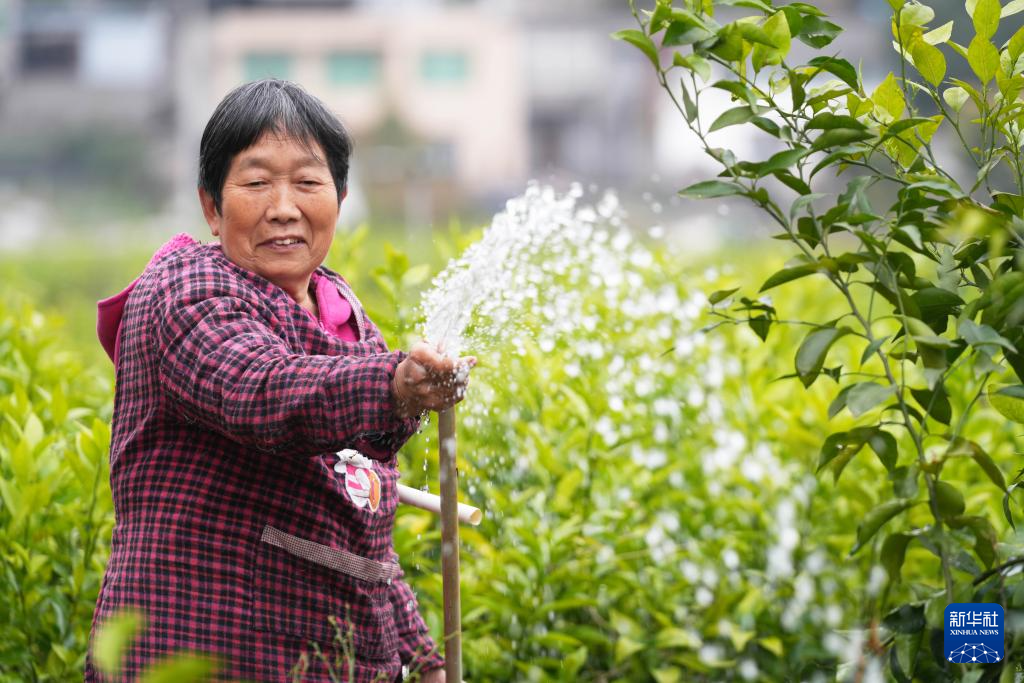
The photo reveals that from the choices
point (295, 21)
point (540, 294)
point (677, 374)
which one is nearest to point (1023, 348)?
point (540, 294)

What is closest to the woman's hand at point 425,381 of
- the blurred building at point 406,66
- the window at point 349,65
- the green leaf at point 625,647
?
the green leaf at point 625,647

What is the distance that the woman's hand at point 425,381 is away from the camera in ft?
4.39

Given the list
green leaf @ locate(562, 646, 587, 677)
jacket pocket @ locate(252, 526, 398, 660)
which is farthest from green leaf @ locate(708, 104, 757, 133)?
green leaf @ locate(562, 646, 587, 677)

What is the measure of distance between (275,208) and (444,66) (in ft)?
105

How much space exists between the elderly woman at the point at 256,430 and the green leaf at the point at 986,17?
0.77m

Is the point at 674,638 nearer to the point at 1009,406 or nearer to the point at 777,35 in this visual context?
the point at 1009,406

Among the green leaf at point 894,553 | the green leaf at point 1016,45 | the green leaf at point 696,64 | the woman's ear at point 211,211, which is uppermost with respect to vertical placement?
the green leaf at point 1016,45

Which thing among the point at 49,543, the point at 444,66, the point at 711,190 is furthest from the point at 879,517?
the point at 444,66

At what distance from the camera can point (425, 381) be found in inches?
53.1

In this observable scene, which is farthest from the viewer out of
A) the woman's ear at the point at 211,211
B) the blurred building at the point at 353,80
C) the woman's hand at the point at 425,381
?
the blurred building at the point at 353,80

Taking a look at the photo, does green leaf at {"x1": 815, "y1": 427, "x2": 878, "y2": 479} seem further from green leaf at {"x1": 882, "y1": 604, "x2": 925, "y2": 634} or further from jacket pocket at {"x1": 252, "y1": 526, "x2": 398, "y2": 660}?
jacket pocket at {"x1": 252, "y1": 526, "x2": 398, "y2": 660}

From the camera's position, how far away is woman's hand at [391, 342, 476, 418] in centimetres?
134

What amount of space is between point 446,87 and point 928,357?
3204cm

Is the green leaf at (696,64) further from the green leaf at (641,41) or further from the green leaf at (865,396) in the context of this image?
the green leaf at (865,396)
